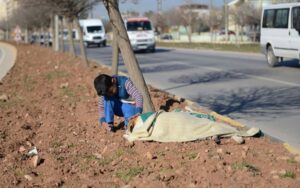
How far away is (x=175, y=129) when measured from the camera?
6.52 meters

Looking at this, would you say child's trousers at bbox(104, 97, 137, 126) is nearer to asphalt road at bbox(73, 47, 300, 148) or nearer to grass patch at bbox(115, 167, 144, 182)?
grass patch at bbox(115, 167, 144, 182)

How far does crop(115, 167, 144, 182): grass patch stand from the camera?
5135 mm

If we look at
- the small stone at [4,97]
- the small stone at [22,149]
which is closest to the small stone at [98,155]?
the small stone at [22,149]

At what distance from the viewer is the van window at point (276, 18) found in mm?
19250

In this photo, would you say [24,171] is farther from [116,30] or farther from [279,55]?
[279,55]

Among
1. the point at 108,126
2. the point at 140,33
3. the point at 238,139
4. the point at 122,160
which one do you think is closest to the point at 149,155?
the point at 122,160

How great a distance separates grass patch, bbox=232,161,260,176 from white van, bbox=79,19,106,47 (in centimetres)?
5204

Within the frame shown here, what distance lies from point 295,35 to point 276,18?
1.64 metres

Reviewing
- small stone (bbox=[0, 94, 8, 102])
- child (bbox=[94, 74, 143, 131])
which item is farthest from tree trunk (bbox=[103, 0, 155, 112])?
small stone (bbox=[0, 94, 8, 102])

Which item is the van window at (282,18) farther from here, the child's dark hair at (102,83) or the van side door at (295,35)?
the child's dark hair at (102,83)

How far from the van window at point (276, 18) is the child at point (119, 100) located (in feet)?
43.1

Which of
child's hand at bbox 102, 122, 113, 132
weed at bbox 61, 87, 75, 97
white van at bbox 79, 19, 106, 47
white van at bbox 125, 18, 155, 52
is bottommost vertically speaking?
white van at bbox 79, 19, 106, 47

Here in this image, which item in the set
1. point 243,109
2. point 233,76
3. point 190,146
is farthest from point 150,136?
point 233,76

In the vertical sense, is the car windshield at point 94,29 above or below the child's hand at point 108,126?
below
